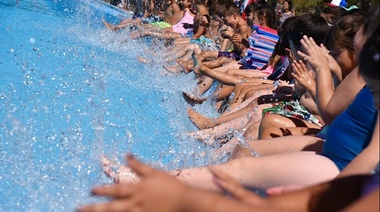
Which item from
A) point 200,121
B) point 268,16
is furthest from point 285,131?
point 268,16

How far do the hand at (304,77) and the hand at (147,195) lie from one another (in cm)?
249

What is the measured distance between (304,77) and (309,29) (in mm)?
1017

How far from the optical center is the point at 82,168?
394 centimetres

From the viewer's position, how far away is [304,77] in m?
3.85

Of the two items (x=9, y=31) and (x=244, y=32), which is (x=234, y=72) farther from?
(x=9, y=31)

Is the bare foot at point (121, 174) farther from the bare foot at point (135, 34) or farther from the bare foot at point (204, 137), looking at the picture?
the bare foot at point (135, 34)

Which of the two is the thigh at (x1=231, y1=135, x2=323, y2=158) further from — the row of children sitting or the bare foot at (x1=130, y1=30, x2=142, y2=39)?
the bare foot at (x1=130, y1=30, x2=142, y2=39)

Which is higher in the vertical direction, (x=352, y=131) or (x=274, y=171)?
(x=352, y=131)

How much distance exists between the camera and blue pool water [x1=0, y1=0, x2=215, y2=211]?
150 inches

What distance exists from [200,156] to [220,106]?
306cm

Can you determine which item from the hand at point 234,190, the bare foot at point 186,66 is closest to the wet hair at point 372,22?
the hand at point 234,190

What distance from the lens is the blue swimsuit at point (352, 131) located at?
8.07 ft

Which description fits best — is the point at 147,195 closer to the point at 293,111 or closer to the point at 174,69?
the point at 293,111

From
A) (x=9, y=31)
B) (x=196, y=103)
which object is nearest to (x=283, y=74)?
(x=196, y=103)
